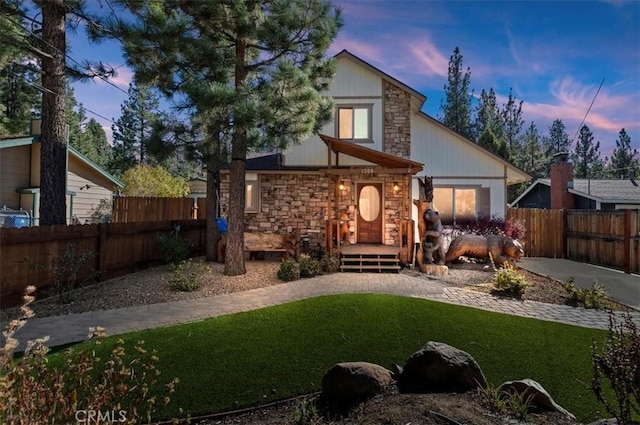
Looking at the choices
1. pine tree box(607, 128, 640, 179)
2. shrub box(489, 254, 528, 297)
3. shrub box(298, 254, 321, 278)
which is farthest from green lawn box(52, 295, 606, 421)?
pine tree box(607, 128, 640, 179)

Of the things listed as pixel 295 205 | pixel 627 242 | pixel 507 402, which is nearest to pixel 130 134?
pixel 295 205

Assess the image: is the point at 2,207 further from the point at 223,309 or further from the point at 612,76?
the point at 612,76

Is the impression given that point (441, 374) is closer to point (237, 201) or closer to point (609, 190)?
point (237, 201)

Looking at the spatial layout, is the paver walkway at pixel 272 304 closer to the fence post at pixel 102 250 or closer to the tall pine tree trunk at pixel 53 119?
the fence post at pixel 102 250

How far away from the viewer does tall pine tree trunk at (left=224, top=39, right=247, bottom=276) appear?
9.02 meters

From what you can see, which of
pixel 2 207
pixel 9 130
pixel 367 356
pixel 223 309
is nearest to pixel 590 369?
pixel 367 356

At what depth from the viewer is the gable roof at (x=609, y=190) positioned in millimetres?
17109

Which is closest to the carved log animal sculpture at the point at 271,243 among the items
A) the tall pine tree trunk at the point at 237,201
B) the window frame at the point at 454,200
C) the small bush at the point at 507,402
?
the tall pine tree trunk at the point at 237,201

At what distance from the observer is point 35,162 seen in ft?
43.1

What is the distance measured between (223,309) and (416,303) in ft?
11.4

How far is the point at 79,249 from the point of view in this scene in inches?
291

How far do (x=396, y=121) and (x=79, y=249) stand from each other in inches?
403

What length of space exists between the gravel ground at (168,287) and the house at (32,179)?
6412mm

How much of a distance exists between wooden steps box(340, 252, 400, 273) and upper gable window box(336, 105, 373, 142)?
453cm
